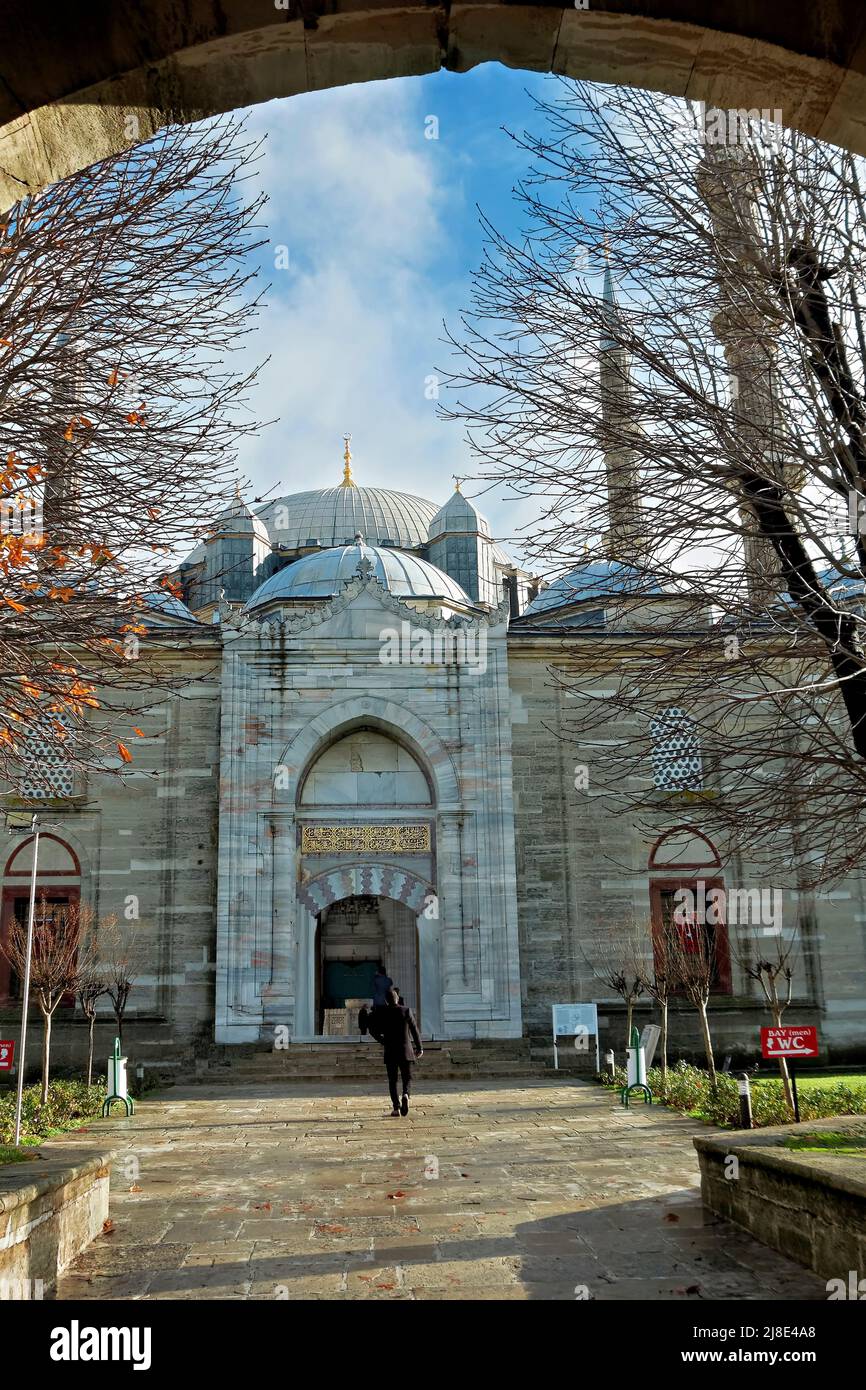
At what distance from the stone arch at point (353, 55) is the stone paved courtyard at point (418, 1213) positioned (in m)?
4.78

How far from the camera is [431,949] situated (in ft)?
66.8

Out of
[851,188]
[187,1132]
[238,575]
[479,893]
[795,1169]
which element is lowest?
[187,1132]

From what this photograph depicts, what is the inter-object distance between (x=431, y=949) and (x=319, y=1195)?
1232 cm

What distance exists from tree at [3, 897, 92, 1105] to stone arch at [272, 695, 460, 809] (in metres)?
3.97

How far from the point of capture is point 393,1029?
39.7 ft

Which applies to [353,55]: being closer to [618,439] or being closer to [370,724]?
[618,439]

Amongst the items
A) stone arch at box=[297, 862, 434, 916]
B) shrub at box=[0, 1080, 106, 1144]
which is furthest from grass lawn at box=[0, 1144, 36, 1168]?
stone arch at box=[297, 862, 434, 916]

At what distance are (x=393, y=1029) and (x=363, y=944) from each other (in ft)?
52.8

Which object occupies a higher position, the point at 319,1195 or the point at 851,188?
the point at 851,188

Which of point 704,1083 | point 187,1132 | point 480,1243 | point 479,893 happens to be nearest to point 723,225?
point 480,1243

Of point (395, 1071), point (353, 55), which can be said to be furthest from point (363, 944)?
point (353, 55)
